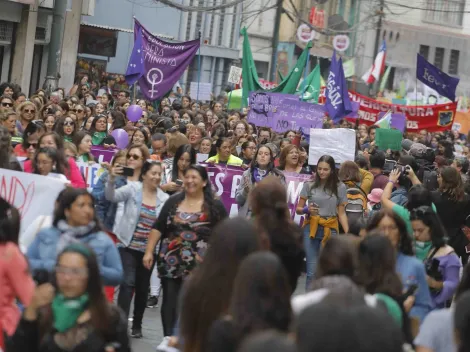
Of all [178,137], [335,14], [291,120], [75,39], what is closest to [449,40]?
[335,14]

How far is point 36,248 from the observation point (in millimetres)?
7543

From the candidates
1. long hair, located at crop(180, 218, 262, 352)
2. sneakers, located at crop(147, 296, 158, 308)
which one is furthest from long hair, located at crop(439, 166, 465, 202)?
long hair, located at crop(180, 218, 262, 352)

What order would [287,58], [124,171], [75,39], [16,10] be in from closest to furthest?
[124,171]
[16,10]
[75,39]
[287,58]

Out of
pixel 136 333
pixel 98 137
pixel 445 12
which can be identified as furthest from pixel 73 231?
pixel 445 12

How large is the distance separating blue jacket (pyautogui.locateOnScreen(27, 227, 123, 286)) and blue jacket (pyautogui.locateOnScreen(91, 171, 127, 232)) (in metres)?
2.63

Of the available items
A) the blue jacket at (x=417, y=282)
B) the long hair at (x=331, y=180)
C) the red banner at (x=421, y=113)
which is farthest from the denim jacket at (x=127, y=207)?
the red banner at (x=421, y=113)

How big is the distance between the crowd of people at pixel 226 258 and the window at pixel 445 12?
197 ft

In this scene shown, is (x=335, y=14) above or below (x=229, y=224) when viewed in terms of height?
above

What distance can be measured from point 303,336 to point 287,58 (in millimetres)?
55864

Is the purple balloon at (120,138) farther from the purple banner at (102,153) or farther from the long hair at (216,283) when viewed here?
the long hair at (216,283)

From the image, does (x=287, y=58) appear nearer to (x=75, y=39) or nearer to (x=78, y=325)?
(x=75, y=39)

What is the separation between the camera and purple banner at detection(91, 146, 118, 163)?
567 inches

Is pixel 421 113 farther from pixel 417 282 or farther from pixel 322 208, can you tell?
pixel 417 282

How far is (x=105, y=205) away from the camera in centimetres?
1040
